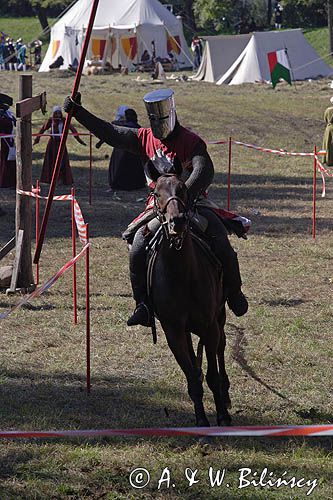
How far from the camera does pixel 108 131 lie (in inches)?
295

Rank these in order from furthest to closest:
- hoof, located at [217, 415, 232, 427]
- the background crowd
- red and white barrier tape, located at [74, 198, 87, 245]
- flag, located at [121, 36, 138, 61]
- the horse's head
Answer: the background crowd < flag, located at [121, 36, 138, 61] < red and white barrier tape, located at [74, 198, 87, 245] < hoof, located at [217, 415, 232, 427] < the horse's head

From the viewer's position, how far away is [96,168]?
2288 cm

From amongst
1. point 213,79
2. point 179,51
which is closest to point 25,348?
point 213,79

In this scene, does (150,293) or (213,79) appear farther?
(213,79)

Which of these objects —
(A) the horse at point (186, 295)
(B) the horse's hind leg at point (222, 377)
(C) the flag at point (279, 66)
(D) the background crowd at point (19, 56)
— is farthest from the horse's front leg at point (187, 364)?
(D) the background crowd at point (19, 56)

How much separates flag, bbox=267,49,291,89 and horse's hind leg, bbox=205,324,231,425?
31895 millimetres

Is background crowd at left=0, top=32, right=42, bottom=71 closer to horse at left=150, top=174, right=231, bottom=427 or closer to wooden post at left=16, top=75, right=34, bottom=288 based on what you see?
wooden post at left=16, top=75, right=34, bottom=288

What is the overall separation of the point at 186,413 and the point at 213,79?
3689 centimetres

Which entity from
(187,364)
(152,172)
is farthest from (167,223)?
(187,364)

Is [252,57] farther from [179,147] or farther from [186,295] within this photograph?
[186,295]

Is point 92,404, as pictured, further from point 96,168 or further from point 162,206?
point 96,168

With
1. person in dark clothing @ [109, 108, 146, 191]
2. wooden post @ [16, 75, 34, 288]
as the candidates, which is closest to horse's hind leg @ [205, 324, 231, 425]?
wooden post @ [16, 75, 34, 288]

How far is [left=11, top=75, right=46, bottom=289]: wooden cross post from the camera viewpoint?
11.0 metres

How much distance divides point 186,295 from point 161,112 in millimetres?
1300
